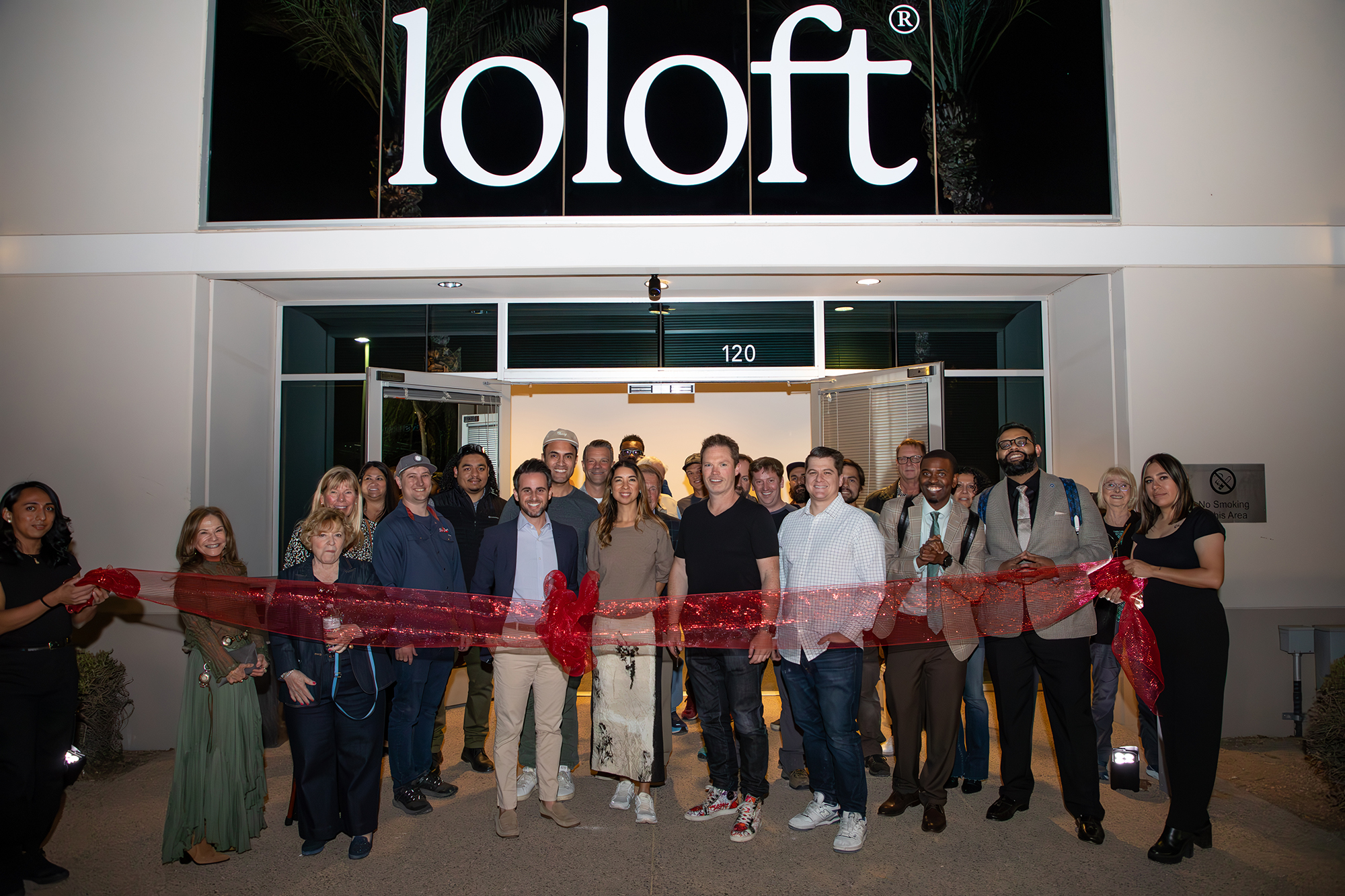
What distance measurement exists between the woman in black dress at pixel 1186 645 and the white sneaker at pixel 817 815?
1475mm

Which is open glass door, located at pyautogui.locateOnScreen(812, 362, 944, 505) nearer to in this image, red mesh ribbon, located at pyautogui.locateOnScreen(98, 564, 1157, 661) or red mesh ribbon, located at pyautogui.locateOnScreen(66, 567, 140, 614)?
red mesh ribbon, located at pyautogui.locateOnScreen(98, 564, 1157, 661)

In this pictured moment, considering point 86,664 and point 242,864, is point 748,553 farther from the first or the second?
point 86,664

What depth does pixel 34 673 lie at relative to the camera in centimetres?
329

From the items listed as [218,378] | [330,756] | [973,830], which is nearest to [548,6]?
[218,378]

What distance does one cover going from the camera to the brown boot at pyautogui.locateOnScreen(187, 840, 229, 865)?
11.3ft

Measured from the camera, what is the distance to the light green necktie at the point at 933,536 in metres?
3.85

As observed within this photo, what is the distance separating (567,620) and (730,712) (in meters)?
1.03

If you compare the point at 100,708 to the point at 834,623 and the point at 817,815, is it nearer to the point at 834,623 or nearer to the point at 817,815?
the point at 817,815

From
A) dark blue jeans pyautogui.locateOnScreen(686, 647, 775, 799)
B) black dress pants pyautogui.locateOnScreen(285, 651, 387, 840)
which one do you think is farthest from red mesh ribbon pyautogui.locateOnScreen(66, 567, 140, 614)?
dark blue jeans pyautogui.locateOnScreen(686, 647, 775, 799)

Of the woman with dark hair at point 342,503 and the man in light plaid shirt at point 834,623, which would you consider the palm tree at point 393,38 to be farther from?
the man in light plaid shirt at point 834,623

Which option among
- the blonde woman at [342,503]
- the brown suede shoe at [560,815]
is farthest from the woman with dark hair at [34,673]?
the brown suede shoe at [560,815]

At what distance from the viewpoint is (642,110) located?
588 centimetres

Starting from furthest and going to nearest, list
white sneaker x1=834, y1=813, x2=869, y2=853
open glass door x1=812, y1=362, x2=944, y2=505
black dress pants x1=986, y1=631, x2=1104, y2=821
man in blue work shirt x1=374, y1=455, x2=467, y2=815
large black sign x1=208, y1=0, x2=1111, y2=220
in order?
open glass door x1=812, y1=362, x2=944, y2=505, large black sign x1=208, y1=0, x2=1111, y2=220, man in blue work shirt x1=374, y1=455, x2=467, y2=815, black dress pants x1=986, y1=631, x2=1104, y2=821, white sneaker x1=834, y1=813, x2=869, y2=853

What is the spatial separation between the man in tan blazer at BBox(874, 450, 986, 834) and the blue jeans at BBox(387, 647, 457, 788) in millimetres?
2464
